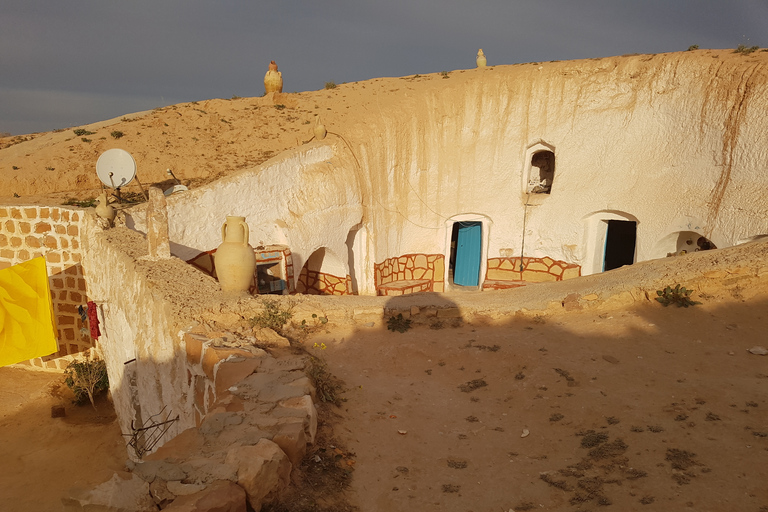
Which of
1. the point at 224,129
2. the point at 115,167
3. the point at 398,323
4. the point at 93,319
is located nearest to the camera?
the point at 398,323

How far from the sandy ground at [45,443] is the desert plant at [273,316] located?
10.5ft

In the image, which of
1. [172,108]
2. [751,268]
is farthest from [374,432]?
[172,108]

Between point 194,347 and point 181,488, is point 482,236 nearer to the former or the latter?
point 194,347

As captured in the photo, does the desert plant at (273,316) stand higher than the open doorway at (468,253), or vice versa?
the desert plant at (273,316)

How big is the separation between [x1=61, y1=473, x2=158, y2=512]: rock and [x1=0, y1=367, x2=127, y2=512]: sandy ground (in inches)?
193

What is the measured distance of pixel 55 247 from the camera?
1025 cm

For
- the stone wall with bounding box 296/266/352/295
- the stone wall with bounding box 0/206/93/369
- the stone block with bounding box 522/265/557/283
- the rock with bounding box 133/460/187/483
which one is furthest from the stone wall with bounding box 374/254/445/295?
the rock with bounding box 133/460/187/483

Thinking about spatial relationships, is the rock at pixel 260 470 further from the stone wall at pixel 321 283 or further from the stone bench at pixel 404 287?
the stone bench at pixel 404 287

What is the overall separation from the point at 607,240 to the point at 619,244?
625 mm

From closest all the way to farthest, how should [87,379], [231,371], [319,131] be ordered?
[231,371], [87,379], [319,131]

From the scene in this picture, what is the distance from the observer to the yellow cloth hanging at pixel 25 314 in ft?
29.8

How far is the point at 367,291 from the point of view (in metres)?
14.0

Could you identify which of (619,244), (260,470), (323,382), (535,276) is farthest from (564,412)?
(619,244)

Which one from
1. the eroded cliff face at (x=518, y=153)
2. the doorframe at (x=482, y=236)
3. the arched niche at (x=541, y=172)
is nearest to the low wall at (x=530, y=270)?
the doorframe at (x=482, y=236)
